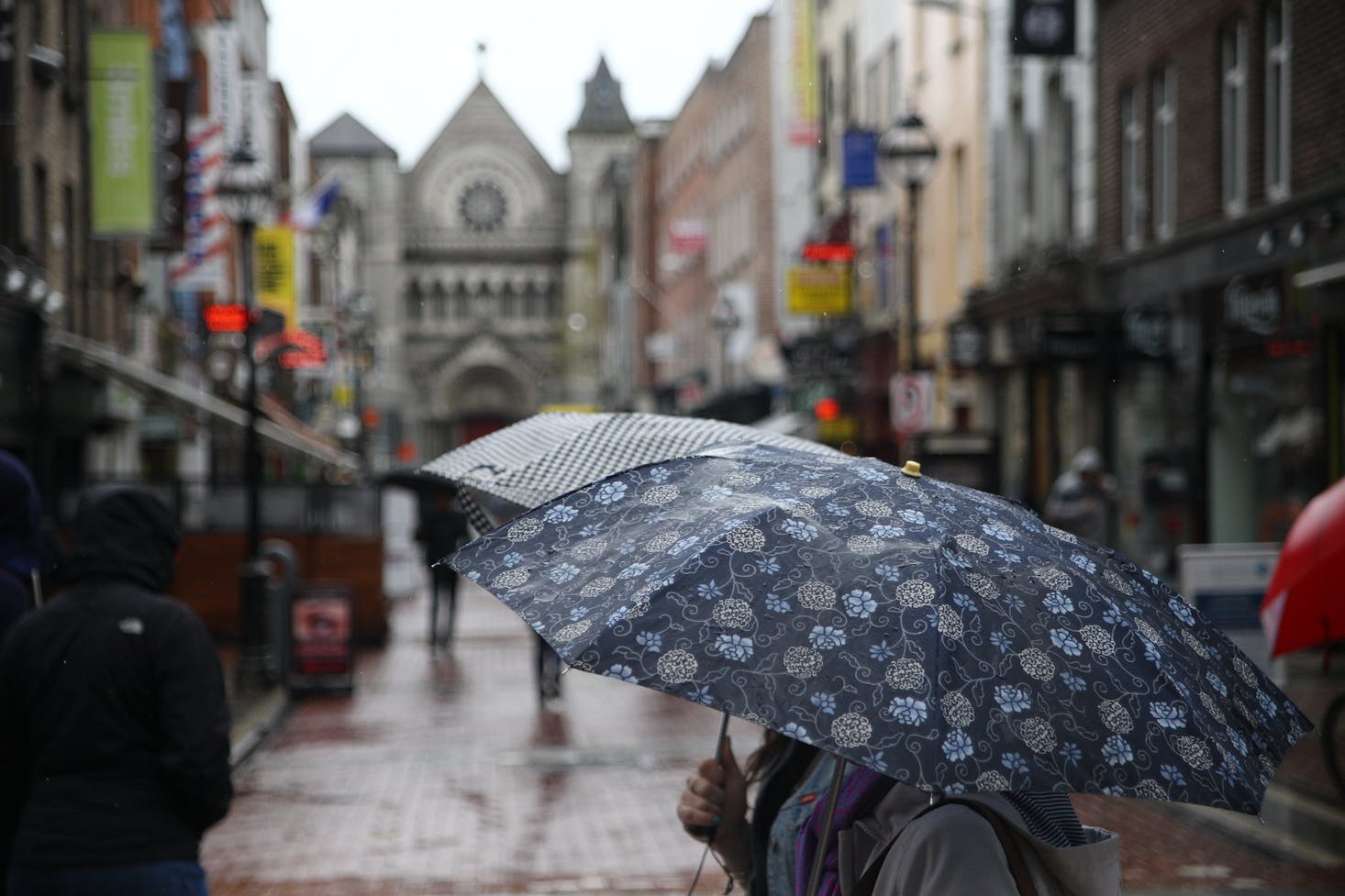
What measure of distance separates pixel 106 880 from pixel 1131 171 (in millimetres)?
19198

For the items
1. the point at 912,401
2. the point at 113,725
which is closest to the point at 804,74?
the point at 912,401

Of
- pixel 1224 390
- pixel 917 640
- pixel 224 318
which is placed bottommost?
pixel 917 640

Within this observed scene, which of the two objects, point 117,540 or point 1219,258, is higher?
point 1219,258

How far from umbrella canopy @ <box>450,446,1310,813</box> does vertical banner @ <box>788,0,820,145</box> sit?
126ft

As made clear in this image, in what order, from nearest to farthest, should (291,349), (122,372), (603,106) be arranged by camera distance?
(122,372), (291,349), (603,106)

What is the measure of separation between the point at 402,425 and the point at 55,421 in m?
70.9

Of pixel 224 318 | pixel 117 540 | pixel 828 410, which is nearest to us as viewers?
pixel 117 540

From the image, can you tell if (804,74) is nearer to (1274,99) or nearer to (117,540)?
(1274,99)

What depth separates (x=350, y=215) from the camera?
85750 millimetres

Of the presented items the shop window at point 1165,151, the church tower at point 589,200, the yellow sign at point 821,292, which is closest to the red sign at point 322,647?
the shop window at point 1165,151

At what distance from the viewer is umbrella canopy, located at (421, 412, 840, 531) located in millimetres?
4445

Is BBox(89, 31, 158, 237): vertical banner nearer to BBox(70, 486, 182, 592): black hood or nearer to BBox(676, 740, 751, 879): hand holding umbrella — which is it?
BBox(70, 486, 182, 592): black hood

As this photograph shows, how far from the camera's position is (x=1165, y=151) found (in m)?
20.6

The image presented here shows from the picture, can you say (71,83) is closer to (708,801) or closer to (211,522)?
(211,522)
